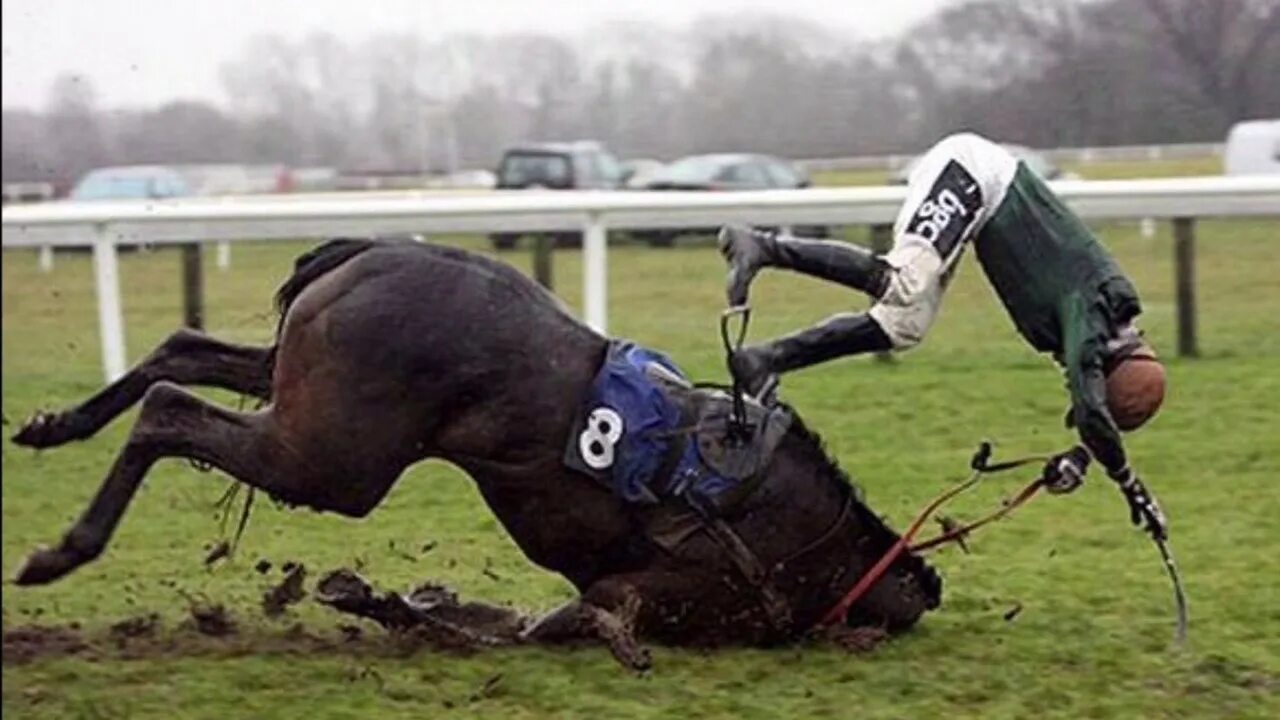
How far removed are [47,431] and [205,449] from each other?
0.52m

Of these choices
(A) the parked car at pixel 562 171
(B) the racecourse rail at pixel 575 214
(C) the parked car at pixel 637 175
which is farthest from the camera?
(C) the parked car at pixel 637 175

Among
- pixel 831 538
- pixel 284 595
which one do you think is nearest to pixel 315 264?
pixel 284 595

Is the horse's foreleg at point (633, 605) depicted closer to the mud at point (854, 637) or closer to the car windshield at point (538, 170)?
the mud at point (854, 637)

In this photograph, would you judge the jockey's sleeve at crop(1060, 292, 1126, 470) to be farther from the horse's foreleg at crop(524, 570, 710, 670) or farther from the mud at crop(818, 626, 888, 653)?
the horse's foreleg at crop(524, 570, 710, 670)

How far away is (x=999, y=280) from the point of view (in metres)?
5.11

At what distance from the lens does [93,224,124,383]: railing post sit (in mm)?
8008

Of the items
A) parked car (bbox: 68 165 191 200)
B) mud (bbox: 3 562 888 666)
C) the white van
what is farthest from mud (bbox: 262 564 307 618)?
the white van

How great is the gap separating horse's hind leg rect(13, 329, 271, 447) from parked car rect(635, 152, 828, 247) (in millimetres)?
3921

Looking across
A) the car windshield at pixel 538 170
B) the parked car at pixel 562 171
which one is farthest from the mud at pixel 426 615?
the car windshield at pixel 538 170

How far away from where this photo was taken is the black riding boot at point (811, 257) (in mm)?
4844

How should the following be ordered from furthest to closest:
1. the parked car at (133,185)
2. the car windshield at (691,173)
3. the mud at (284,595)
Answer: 1. the car windshield at (691,173)
2. the parked car at (133,185)
3. the mud at (284,595)

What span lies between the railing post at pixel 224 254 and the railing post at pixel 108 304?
1.32 feet

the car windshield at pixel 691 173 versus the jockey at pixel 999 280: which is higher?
the jockey at pixel 999 280

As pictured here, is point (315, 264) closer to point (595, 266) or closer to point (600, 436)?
point (600, 436)
